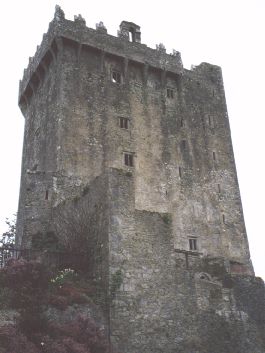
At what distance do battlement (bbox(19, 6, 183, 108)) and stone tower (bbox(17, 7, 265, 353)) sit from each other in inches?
3.8

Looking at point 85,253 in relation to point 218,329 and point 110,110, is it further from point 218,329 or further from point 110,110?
point 110,110

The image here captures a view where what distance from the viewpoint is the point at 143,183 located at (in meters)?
31.7

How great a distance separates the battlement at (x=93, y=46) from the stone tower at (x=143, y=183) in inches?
3.8

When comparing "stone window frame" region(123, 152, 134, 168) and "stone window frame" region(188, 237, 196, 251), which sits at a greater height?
"stone window frame" region(123, 152, 134, 168)

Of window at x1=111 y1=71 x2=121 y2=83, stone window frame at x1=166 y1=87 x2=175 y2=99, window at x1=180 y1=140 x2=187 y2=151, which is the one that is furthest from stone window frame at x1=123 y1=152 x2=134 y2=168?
stone window frame at x1=166 y1=87 x2=175 y2=99

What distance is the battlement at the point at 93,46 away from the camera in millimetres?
33469

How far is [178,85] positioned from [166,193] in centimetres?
931

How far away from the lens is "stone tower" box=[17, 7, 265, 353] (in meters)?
21.2

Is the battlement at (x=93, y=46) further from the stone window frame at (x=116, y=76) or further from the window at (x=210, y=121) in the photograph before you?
the window at (x=210, y=121)

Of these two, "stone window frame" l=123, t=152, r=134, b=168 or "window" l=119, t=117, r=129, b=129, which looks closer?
"stone window frame" l=123, t=152, r=134, b=168

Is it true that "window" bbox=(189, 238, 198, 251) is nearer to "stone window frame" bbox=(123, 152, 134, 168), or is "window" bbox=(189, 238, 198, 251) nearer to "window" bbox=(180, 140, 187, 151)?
"stone window frame" bbox=(123, 152, 134, 168)

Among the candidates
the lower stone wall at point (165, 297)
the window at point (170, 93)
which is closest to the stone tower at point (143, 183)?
the lower stone wall at point (165, 297)

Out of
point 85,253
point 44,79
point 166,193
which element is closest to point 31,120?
point 44,79

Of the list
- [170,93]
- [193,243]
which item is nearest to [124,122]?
[170,93]
